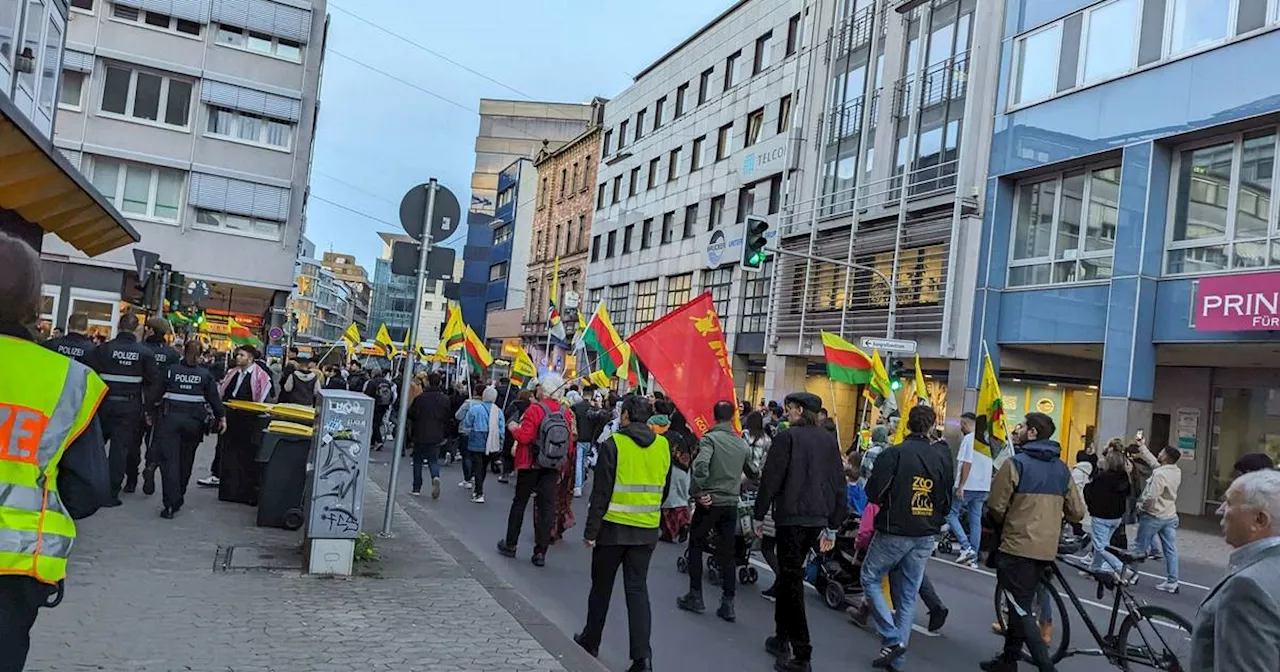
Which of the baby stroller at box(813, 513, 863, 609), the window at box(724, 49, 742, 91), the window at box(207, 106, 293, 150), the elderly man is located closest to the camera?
the elderly man

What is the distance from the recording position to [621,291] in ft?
155

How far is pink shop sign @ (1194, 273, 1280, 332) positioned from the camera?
16172 mm

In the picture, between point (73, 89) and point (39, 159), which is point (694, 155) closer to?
point (73, 89)

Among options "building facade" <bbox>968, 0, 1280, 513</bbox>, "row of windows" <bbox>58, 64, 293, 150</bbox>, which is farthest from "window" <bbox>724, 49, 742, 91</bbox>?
"row of windows" <bbox>58, 64, 293, 150</bbox>

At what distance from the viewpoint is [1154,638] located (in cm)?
707

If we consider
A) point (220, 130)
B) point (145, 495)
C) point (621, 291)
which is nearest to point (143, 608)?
point (145, 495)

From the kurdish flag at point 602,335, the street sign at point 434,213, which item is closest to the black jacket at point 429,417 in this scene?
the kurdish flag at point 602,335

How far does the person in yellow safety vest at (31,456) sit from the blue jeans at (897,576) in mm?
5512

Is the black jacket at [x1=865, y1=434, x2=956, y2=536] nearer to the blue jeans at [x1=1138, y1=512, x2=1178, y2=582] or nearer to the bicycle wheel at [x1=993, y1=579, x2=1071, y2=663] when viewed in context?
the bicycle wheel at [x1=993, y1=579, x2=1071, y2=663]

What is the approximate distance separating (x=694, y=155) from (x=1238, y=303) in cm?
2665

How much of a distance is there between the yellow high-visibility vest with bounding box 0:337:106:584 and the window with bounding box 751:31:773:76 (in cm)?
3456

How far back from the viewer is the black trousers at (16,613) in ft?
10.1

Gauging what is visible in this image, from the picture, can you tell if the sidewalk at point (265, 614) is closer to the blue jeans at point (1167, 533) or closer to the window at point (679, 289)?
the blue jeans at point (1167, 533)

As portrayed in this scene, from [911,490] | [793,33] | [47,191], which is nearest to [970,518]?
[911,490]
